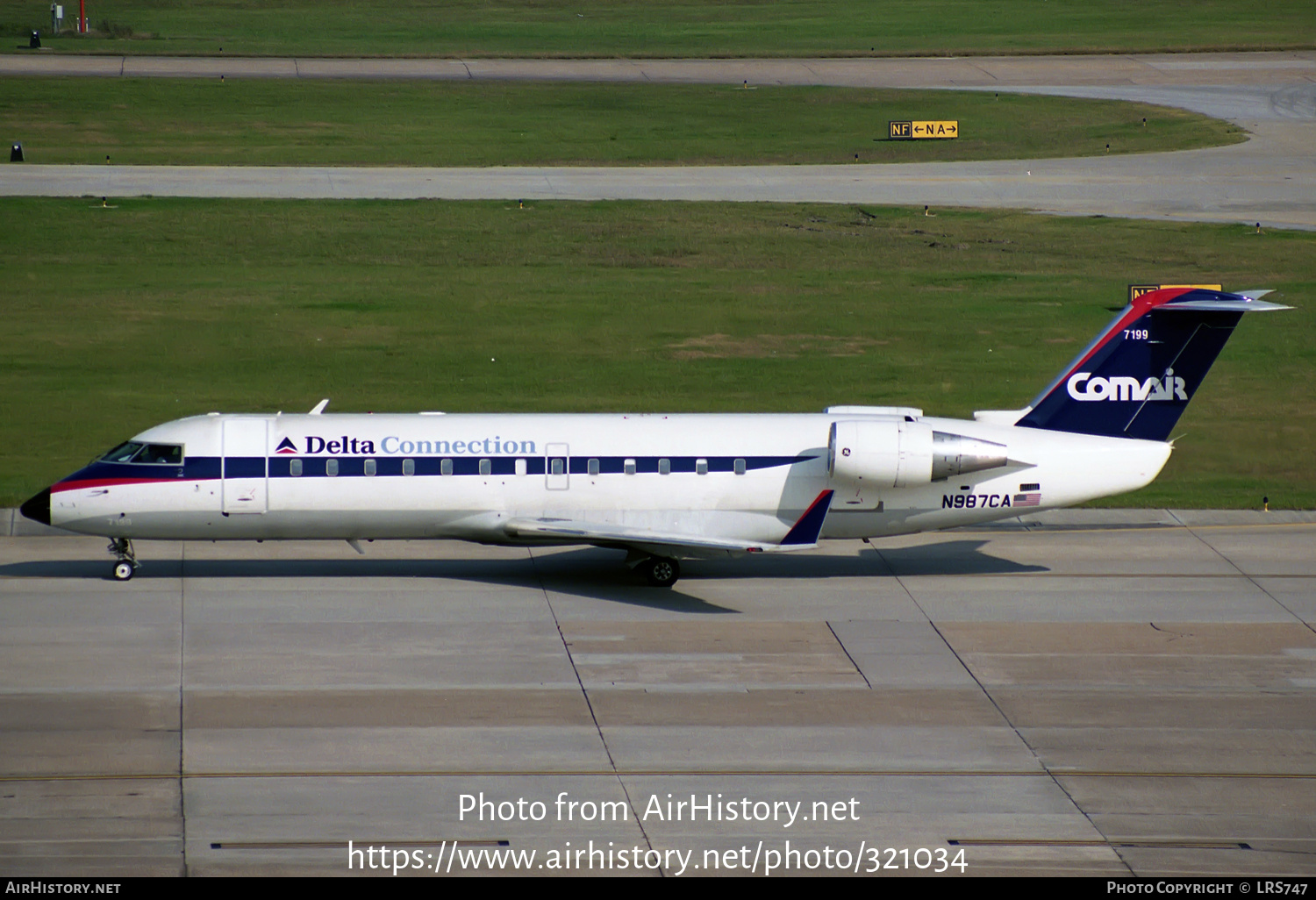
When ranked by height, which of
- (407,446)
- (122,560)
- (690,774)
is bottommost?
(690,774)

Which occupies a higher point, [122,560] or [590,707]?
[122,560]

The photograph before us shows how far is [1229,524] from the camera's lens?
34562 mm

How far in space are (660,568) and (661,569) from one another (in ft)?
0.08

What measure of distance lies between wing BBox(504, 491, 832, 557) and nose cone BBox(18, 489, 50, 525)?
8.32m

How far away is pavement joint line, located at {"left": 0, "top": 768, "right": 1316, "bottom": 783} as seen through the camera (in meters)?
21.1

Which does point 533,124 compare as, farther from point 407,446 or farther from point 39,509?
point 39,509

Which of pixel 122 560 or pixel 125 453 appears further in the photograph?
pixel 122 560

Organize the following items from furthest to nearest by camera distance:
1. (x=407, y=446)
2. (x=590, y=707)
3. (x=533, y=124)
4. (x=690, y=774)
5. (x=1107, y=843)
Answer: (x=533, y=124)
(x=407, y=446)
(x=590, y=707)
(x=690, y=774)
(x=1107, y=843)

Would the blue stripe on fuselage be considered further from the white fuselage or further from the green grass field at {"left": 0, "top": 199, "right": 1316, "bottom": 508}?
the green grass field at {"left": 0, "top": 199, "right": 1316, "bottom": 508}

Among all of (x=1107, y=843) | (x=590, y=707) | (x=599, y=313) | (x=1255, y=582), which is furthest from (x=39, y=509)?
(x=599, y=313)

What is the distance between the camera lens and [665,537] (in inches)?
1127
